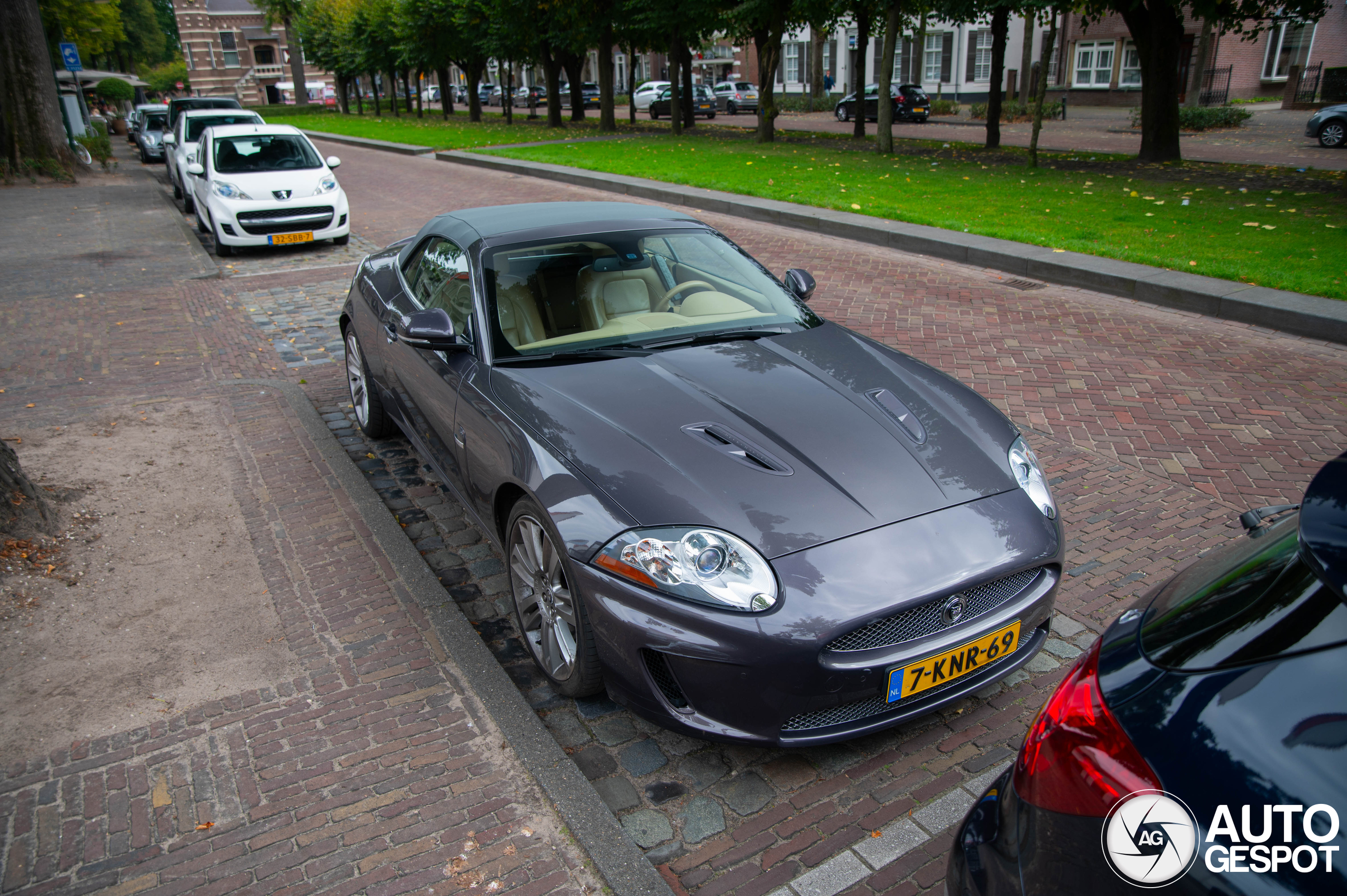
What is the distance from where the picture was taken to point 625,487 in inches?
113

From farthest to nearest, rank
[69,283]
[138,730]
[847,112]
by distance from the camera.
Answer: [847,112], [69,283], [138,730]

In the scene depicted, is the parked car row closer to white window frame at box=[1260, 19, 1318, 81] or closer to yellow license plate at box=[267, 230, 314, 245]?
yellow license plate at box=[267, 230, 314, 245]

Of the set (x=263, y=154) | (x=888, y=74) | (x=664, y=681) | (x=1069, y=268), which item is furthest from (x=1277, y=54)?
(x=664, y=681)

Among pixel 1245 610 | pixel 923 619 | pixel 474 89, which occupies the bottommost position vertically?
pixel 923 619

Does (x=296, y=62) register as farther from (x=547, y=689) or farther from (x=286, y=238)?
(x=547, y=689)

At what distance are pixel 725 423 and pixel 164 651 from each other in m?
2.38

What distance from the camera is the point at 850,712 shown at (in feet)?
8.76

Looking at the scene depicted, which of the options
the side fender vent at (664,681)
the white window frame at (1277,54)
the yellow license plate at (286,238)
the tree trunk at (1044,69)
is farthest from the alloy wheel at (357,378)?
the white window frame at (1277,54)

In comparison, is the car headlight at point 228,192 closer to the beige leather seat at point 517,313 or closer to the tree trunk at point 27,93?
the beige leather seat at point 517,313

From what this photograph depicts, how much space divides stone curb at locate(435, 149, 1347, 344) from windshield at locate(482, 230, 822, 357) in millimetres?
5364

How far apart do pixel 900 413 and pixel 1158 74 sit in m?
18.3

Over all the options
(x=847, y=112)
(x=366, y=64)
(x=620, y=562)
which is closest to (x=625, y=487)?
(x=620, y=562)

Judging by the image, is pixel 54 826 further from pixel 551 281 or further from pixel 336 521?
pixel 551 281

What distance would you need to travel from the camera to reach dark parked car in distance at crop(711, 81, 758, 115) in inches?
1827
